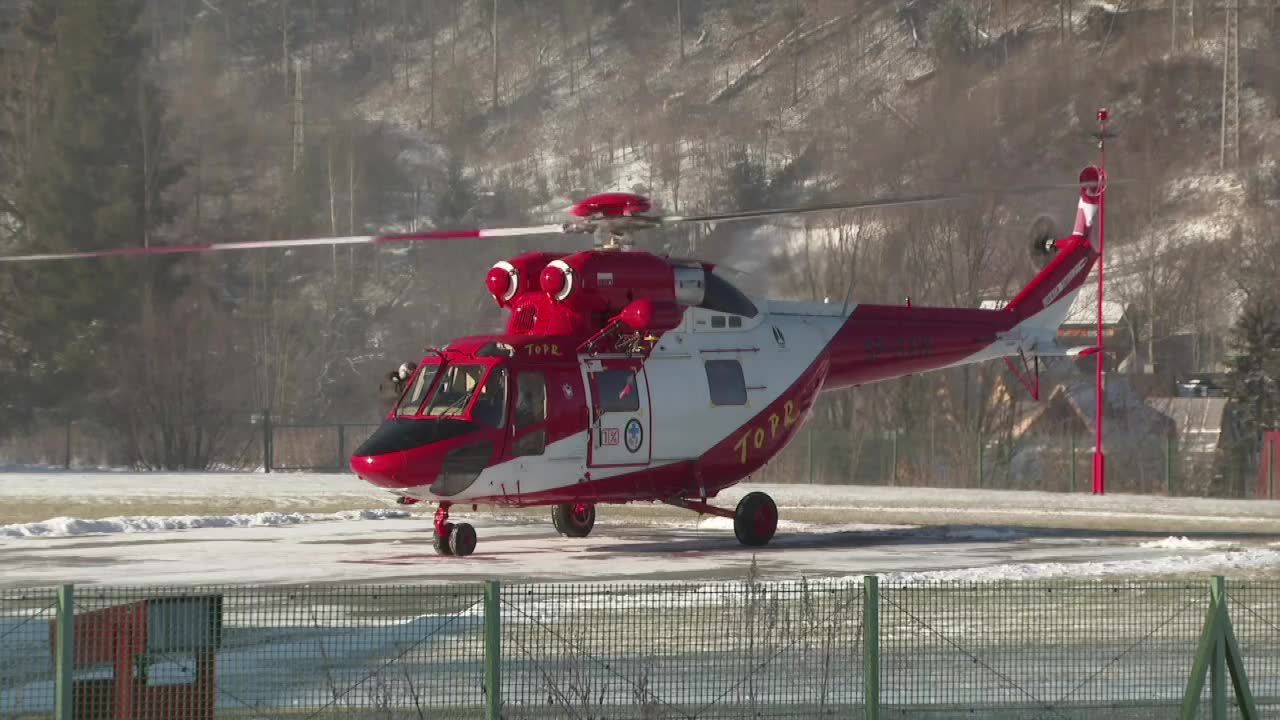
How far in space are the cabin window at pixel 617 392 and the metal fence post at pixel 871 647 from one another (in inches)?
441

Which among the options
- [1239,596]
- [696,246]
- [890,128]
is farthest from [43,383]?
[1239,596]

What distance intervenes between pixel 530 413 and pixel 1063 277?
11197mm

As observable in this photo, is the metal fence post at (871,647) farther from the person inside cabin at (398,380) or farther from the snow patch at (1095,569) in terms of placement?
the person inside cabin at (398,380)

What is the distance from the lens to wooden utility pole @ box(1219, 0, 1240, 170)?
89.2m

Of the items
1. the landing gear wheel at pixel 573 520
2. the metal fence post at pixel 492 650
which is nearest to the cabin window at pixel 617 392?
the landing gear wheel at pixel 573 520

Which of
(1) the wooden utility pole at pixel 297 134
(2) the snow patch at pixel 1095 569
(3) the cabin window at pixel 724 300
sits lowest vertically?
(2) the snow patch at pixel 1095 569

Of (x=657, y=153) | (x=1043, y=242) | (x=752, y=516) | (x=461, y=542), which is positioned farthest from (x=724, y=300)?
(x=657, y=153)

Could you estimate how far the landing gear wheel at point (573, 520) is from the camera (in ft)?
76.4

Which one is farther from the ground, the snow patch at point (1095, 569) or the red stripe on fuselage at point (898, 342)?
the red stripe on fuselage at point (898, 342)

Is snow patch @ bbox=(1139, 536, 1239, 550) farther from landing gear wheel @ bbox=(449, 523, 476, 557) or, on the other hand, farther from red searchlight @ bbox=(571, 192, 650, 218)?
landing gear wheel @ bbox=(449, 523, 476, 557)

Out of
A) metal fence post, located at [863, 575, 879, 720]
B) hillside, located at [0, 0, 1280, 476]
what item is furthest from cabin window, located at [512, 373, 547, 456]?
hillside, located at [0, 0, 1280, 476]

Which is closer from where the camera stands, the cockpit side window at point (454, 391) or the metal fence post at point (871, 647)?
the metal fence post at point (871, 647)

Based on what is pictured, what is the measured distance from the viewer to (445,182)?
98.6 m

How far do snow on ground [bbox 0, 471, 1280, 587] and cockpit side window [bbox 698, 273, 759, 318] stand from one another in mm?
3077
